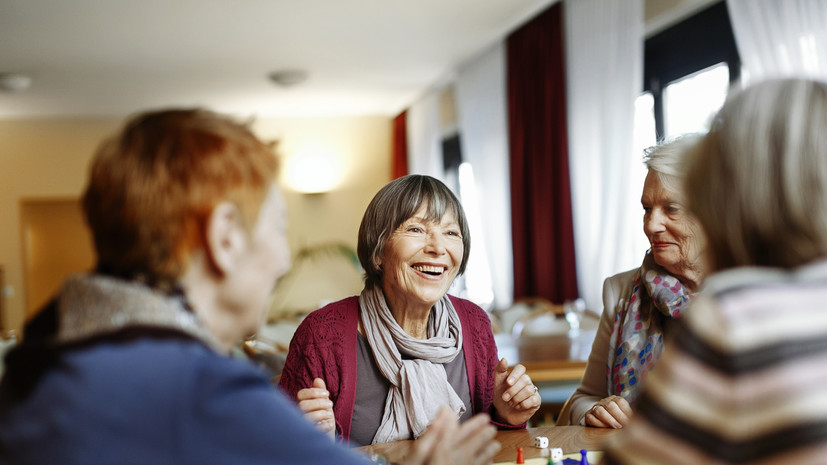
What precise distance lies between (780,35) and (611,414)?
9.03 feet

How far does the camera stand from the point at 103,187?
93 centimetres

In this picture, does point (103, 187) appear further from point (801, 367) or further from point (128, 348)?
point (801, 367)

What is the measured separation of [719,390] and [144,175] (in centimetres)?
69

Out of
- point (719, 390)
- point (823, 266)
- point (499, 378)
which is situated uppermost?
point (823, 266)

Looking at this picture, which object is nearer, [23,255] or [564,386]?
[564,386]

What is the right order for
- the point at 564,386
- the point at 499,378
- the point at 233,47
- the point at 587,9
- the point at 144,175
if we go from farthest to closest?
the point at 233,47 → the point at 587,9 → the point at 564,386 → the point at 499,378 → the point at 144,175

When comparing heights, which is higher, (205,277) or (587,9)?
(587,9)

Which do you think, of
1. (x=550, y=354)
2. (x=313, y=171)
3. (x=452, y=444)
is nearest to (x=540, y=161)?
(x=550, y=354)

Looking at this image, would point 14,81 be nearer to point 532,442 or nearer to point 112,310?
point 532,442

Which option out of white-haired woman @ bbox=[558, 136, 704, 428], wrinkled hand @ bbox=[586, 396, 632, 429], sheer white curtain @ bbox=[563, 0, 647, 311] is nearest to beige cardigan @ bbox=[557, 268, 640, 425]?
white-haired woman @ bbox=[558, 136, 704, 428]

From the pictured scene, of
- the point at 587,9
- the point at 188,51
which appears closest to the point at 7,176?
the point at 188,51

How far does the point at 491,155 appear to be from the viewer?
7.29 metres

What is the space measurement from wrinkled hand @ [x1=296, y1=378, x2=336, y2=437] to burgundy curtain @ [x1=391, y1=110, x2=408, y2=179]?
805 cm

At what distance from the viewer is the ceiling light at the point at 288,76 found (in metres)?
7.53
